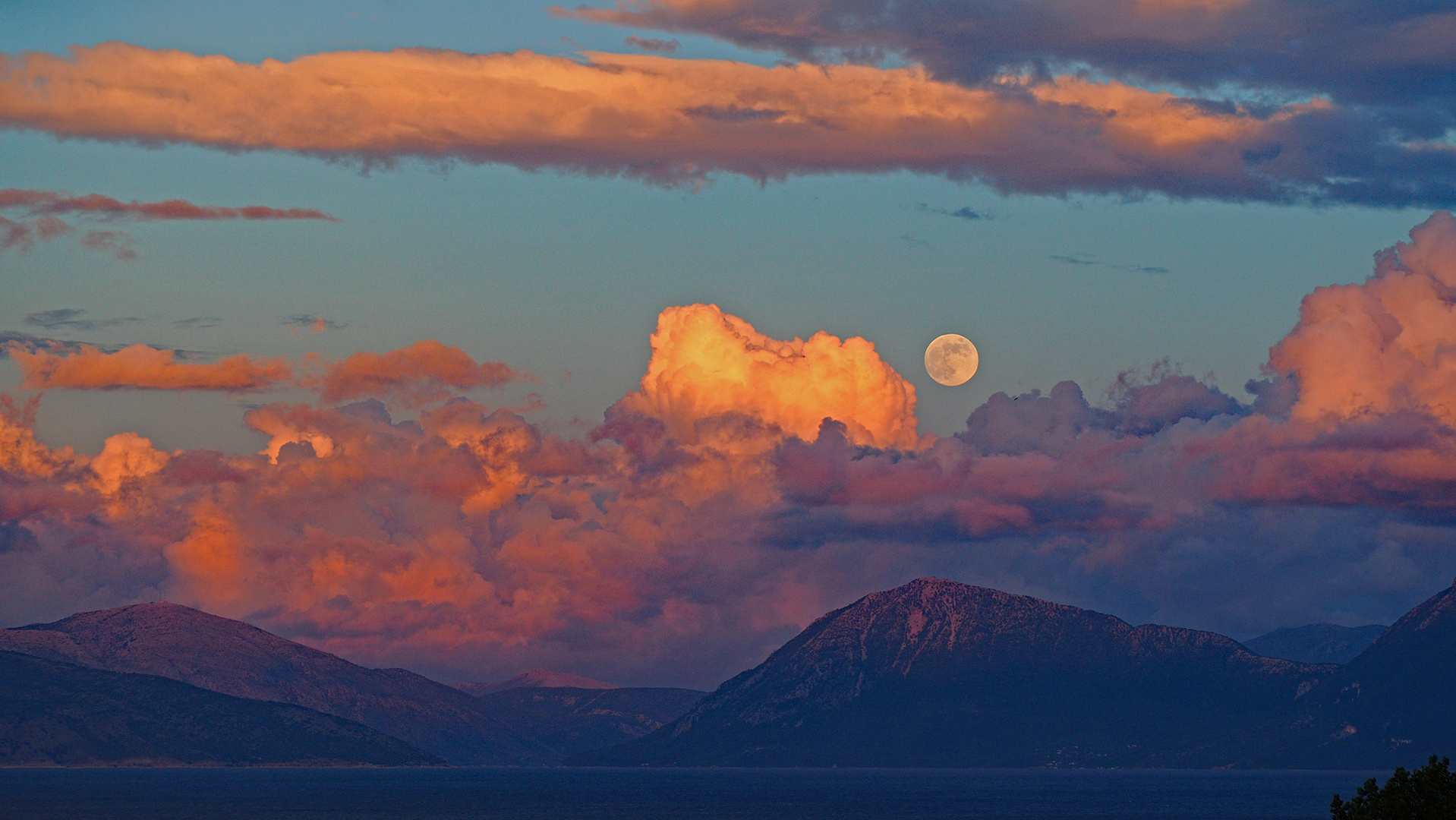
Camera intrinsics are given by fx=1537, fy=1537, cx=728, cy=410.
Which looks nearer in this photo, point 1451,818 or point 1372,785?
point 1451,818

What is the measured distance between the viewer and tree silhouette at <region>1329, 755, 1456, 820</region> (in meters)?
112

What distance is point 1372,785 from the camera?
11950 cm

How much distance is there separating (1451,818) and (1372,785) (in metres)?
9.20

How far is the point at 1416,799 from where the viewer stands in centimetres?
11419

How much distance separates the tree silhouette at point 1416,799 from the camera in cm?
11200

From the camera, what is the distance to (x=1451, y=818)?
110500 millimetres
